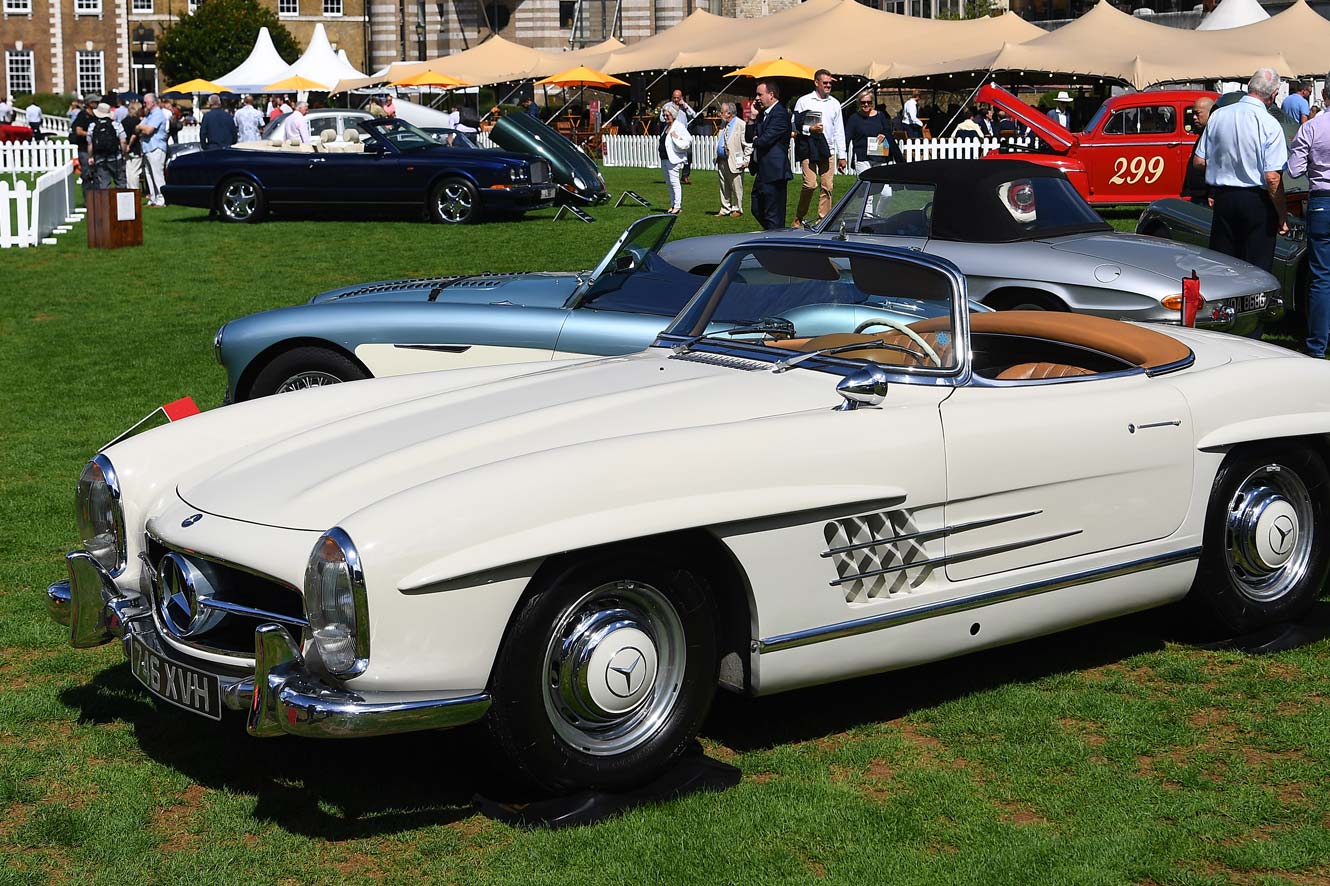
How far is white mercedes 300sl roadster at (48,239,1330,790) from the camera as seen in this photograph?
3869 millimetres

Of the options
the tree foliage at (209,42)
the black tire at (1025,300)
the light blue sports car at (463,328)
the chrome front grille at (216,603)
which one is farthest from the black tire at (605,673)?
the tree foliage at (209,42)

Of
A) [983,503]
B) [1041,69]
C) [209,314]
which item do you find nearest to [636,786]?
[983,503]

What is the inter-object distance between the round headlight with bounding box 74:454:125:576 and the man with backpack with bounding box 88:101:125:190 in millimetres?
19836

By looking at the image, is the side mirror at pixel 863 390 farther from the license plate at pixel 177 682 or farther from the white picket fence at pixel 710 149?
the white picket fence at pixel 710 149

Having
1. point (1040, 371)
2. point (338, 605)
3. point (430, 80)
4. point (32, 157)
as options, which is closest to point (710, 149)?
point (430, 80)

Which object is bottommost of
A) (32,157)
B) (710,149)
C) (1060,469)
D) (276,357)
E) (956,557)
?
(956,557)

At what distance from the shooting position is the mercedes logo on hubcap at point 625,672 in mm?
4117

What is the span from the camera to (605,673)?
4.10 m

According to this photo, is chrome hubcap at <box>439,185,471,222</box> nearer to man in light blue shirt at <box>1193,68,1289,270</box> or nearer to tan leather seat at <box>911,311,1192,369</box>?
man in light blue shirt at <box>1193,68,1289,270</box>

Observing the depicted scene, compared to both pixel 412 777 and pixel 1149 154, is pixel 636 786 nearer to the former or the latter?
pixel 412 777

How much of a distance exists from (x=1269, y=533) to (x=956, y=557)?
1.52m

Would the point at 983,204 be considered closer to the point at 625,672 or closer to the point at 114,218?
the point at 625,672

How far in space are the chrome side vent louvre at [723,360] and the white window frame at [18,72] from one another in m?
80.0

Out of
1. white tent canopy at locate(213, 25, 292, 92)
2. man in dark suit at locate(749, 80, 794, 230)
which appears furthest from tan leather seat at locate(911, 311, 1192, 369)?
white tent canopy at locate(213, 25, 292, 92)
